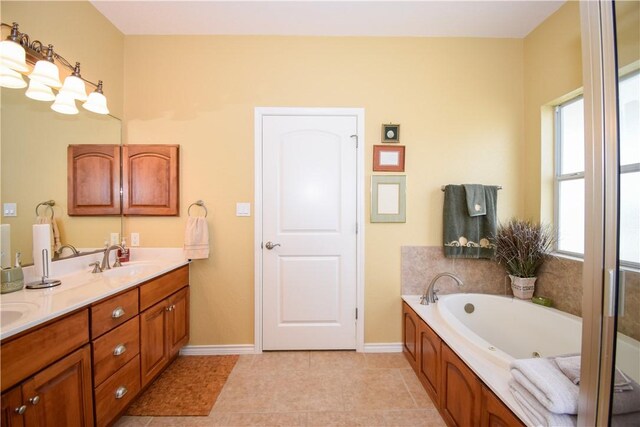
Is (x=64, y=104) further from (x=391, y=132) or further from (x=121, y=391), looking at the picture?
(x=391, y=132)

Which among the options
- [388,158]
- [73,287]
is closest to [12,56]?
[73,287]

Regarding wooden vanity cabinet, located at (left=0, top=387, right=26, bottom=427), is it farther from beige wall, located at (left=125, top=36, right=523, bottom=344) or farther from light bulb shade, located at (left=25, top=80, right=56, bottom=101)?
light bulb shade, located at (left=25, top=80, right=56, bottom=101)

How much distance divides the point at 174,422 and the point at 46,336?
2.93 feet

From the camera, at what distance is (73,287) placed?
1.40 meters

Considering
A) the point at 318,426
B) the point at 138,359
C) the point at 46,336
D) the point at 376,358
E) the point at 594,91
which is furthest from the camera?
the point at 376,358

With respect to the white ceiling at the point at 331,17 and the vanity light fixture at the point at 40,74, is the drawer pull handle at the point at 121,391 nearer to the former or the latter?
the vanity light fixture at the point at 40,74

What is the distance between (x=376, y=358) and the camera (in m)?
2.12

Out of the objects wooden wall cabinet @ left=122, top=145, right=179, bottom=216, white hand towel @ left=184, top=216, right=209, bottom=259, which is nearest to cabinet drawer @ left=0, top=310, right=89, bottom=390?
white hand towel @ left=184, top=216, right=209, bottom=259

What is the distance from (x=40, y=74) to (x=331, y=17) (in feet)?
6.18

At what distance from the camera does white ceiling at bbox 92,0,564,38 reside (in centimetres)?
187

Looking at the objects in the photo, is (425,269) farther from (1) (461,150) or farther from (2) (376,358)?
(1) (461,150)

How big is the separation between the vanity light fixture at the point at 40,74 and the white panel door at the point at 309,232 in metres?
1.19

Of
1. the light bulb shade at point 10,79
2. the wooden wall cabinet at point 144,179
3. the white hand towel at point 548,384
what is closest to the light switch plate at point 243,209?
the wooden wall cabinet at point 144,179

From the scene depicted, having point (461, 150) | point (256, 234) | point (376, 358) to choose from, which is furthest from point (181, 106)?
point (376, 358)
